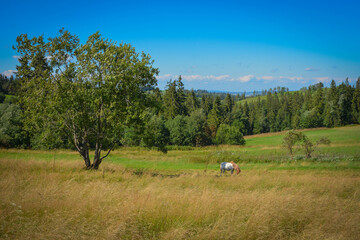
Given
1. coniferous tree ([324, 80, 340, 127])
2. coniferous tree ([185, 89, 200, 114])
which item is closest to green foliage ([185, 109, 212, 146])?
coniferous tree ([185, 89, 200, 114])

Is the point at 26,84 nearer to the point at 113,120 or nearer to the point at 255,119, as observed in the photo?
the point at 113,120

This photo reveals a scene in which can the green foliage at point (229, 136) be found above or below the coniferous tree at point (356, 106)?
below

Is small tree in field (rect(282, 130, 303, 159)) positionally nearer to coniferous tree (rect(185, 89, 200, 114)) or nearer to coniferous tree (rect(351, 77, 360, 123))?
coniferous tree (rect(185, 89, 200, 114))

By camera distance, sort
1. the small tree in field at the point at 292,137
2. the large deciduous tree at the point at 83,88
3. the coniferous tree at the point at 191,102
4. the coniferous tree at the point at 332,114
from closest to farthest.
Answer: the large deciduous tree at the point at 83,88
the small tree in field at the point at 292,137
the coniferous tree at the point at 332,114
the coniferous tree at the point at 191,102

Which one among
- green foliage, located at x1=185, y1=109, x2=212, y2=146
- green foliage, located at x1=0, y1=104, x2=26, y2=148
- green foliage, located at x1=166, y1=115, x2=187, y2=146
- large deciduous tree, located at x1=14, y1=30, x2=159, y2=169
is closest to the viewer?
large deciduous tree, located at x1=14, y1=30, x2=159, y2=169

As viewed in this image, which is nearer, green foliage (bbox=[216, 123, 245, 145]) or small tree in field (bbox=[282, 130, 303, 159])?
small tree in field (bbox=[282, 130, 303, 159])

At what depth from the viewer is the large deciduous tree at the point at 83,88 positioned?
42.3 feet

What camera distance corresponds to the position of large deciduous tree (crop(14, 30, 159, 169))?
42.3ft

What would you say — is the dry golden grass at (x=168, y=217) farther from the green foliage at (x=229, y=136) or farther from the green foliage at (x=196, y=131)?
the green foliage at (x=229, y=136)

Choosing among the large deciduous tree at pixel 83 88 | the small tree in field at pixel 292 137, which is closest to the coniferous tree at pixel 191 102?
the small tree in field at pixel 292 137

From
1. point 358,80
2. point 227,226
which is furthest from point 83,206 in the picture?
point 358,80

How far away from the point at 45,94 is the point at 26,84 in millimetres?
1155

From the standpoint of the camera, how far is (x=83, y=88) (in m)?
13.0

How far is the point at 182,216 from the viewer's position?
456cm
